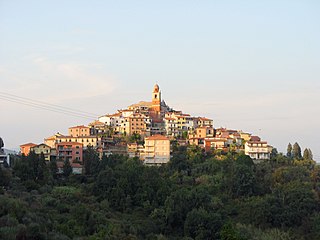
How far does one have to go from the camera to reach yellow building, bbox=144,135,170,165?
42.0 m

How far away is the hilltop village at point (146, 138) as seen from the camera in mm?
41781

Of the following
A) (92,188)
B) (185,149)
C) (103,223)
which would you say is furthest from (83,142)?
(103,223)

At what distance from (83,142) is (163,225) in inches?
737

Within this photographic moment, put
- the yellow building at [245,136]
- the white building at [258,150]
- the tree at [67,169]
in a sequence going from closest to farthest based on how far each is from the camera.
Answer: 1. the tree at [67,169]
2. the white building at [258,150]
3. the yellow building at [245,136]

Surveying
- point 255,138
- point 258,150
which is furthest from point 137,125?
point 258,150

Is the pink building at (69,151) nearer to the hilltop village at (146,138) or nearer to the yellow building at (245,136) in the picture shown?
the hilltop village at (146,138)

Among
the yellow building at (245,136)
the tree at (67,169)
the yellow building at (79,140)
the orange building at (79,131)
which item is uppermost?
the orange building at (79,131)

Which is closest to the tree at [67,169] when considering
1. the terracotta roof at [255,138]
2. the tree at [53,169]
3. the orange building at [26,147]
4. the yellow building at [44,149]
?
the tree at [53,169]

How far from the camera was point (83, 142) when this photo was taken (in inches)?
1756

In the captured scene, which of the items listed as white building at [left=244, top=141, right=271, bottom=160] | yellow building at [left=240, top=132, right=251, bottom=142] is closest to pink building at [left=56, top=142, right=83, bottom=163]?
A: white building at [left=244, top=141, right=271, bottom=160]

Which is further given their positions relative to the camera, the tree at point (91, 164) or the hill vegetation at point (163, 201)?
the tree at point (91, 164)

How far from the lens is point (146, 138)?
42.8 metres

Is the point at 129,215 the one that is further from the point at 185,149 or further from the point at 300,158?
the point at 300,158

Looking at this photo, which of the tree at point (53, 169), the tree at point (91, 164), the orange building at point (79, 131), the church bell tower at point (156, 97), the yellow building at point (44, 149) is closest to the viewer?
the tree at point (53, 169)
